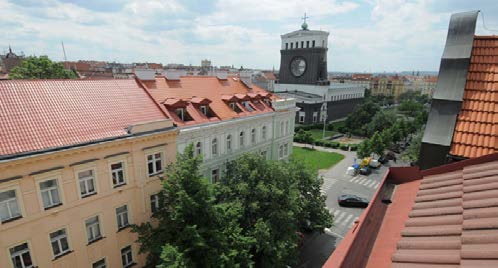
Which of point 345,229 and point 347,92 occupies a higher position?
point 347,92

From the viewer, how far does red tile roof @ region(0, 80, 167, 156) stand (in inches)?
492

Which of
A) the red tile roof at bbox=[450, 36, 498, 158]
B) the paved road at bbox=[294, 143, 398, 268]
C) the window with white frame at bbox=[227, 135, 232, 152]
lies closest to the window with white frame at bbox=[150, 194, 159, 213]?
the window with white frame at bbox=[227, 135, 232, 152]

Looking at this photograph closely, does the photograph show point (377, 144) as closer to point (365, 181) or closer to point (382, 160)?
point (382, 160)

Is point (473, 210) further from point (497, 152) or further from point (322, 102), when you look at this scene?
point (322, 102)

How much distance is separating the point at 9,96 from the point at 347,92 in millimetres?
85195

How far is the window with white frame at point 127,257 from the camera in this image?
16653 millimetres

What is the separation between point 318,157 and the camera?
46.6 meters

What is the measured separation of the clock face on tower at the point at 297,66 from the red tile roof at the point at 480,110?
→ 234 ft

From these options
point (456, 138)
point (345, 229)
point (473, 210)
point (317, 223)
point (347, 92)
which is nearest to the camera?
point (473, 210)

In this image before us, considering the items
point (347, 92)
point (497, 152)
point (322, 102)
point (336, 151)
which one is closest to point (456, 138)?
point (497, 152)

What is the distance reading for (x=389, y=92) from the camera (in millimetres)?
144750

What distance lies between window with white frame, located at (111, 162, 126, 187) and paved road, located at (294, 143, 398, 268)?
47.2 feet

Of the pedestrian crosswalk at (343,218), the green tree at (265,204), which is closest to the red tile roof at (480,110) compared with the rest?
the green tree at (265,204)

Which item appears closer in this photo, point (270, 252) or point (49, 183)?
point (49, 183)
